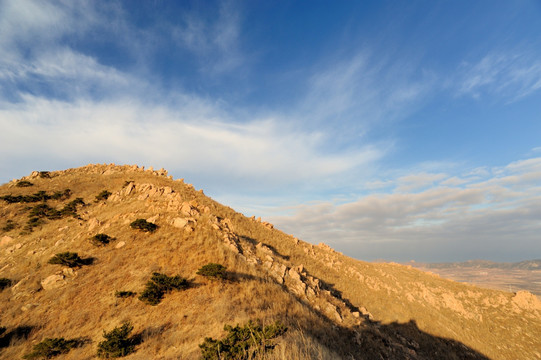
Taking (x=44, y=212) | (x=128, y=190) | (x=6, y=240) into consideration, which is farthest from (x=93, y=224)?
(x=44, y=212)

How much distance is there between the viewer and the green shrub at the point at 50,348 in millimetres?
10461

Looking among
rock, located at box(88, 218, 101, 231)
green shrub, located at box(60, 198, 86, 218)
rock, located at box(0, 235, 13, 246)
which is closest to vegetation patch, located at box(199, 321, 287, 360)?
rock, located at box(88, 218, 101, 231)

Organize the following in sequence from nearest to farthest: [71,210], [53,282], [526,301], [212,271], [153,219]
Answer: [212,271], [53,282], [153,219], [71,210], [526,301]

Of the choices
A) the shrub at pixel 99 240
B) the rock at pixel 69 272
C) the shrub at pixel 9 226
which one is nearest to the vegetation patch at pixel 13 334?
the rock at pixel 69 272

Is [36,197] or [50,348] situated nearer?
[50,348]

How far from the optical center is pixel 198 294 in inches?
560

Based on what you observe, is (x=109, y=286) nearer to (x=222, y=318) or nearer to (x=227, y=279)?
(x=227, y=279)

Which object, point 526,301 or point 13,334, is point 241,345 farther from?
point 526,301

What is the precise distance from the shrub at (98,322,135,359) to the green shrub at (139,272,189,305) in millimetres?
2811

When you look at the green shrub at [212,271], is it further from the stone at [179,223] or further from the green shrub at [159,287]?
the stone at [179,223]

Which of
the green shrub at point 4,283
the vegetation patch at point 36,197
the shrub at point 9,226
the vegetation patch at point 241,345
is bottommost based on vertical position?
the vegetation patch at point 241,345

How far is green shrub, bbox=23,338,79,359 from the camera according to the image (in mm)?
10461

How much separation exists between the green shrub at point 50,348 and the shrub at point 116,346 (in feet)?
6.10

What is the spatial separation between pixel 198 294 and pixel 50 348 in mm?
6762
